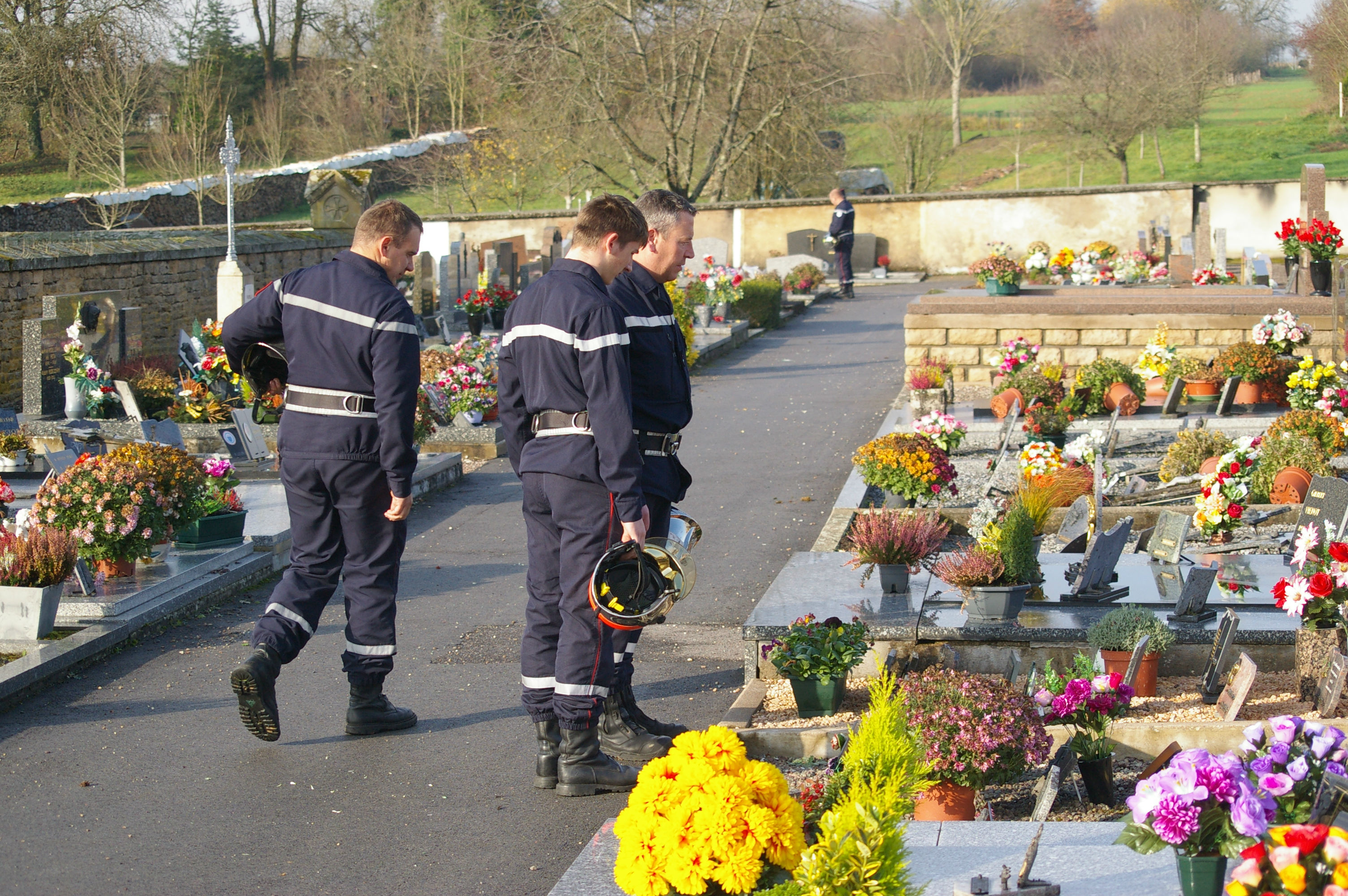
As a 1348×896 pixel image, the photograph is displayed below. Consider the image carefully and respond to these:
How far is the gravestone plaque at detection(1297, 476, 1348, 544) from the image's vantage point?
620 cm

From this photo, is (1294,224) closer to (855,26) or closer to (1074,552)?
(1074,552)

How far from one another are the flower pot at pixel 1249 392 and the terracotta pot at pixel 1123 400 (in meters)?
0.87

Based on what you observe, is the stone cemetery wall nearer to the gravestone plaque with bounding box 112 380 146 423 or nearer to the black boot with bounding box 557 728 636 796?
the gravestone plaque with bounding box 112 380 146 423

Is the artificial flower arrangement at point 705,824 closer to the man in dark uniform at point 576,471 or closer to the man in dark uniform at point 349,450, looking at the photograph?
the man in dark uniform at point 576,471

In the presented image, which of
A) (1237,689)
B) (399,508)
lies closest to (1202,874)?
(1237,689)

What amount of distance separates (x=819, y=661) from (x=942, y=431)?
16.5 feet

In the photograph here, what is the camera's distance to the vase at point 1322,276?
1482 centimetres

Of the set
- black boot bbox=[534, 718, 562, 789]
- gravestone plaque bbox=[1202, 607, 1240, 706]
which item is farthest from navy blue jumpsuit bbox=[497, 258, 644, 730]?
gravestone plaque bbox=[1202, 607, 1240, 706]

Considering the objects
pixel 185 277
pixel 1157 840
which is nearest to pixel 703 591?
pixel 1157 840

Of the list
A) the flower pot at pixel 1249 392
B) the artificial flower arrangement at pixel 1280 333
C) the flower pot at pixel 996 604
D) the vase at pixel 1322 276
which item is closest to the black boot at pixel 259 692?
the flower pot at pixel 996 604

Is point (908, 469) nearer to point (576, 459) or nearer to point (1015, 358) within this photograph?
point (576, 459)

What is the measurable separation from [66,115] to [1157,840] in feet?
116

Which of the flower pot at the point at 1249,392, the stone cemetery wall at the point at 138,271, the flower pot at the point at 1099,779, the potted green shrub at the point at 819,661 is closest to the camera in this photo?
the flower pot at the point at 1099,779

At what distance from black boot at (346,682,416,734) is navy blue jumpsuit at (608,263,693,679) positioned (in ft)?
3.47
